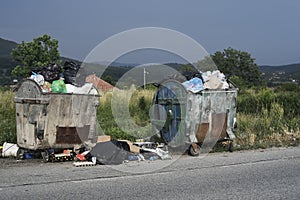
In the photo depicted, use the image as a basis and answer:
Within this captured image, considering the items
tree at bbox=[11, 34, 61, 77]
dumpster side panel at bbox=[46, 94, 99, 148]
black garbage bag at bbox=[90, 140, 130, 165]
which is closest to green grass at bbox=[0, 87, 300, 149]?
dumpster side panel at bbox=[46, 94, 99, 148]

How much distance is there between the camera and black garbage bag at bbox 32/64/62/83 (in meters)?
7.96

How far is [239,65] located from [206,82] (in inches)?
2254

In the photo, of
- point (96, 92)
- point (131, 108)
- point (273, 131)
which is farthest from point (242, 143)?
point (131, 108)

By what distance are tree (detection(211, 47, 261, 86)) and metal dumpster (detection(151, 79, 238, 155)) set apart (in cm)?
5488

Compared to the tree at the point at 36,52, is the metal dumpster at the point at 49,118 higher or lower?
lower

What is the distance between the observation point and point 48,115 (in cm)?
734

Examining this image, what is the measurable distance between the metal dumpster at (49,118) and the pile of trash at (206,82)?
2.30 metres

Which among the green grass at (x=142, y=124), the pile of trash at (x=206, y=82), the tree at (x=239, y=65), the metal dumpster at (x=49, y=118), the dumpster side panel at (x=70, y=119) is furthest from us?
the tree at (x=239, y=65)

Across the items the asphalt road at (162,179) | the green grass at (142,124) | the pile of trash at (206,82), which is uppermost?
the pile of trash at (206,82)

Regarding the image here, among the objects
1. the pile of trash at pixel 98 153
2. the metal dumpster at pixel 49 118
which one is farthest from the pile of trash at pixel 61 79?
the pile of trash at pixel 98 153

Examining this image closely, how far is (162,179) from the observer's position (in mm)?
5891

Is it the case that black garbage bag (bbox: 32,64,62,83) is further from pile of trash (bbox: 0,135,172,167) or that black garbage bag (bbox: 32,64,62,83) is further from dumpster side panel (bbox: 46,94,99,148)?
pile of trash (bbox: 0,135,172,167)

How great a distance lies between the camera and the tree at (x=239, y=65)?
63156 millimetres

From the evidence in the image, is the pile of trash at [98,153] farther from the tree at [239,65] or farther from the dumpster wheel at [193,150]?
the tree at [239,65]
